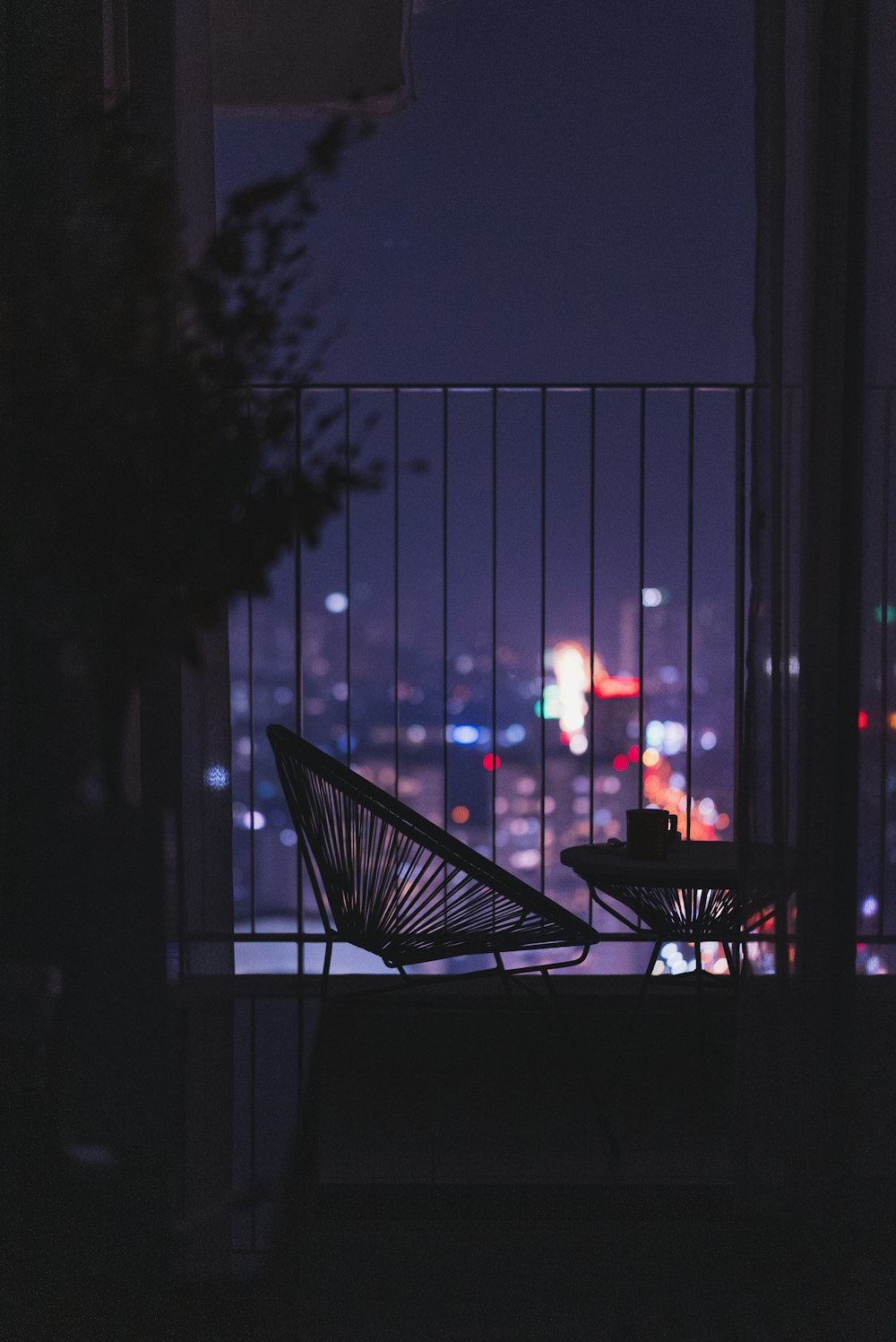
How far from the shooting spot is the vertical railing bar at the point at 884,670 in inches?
63.4

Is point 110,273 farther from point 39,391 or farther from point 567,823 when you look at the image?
point 567,823

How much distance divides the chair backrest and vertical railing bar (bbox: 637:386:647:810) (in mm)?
830

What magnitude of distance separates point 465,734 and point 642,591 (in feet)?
2.45

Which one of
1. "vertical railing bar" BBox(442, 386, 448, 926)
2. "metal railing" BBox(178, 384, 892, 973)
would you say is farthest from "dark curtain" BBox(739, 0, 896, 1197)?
"vertical railing bar" BBox(442, 386, 448, 926)

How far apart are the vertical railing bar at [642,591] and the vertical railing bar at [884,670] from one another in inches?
49.5

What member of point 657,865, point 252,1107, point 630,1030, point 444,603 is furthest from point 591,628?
point 252,1107

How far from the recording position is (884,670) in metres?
1.64

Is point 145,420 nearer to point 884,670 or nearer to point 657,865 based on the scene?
point 884,670

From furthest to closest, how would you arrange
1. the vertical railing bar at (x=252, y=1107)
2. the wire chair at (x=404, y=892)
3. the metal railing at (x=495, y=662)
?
the metal railing at (x=495, y=662), the wire chair at (x=404, y=892), the vertical railing bar at (x=252, y=1107)

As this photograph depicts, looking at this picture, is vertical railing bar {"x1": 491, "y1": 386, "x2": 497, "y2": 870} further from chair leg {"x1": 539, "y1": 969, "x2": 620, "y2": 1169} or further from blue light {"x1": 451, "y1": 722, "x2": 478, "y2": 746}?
chair leg {"x1": 539, "y1": 969, "x2": 620, "y2": 1169}

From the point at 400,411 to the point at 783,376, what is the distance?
Answer: 1.70 m

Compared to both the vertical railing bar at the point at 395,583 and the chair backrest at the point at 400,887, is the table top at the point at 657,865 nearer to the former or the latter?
the chair backrest at the point at 400,887

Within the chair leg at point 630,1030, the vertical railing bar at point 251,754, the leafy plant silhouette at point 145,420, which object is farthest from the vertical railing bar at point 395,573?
the leafy plant silhouette at point 145,420

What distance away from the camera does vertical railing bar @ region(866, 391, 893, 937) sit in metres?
1.61
